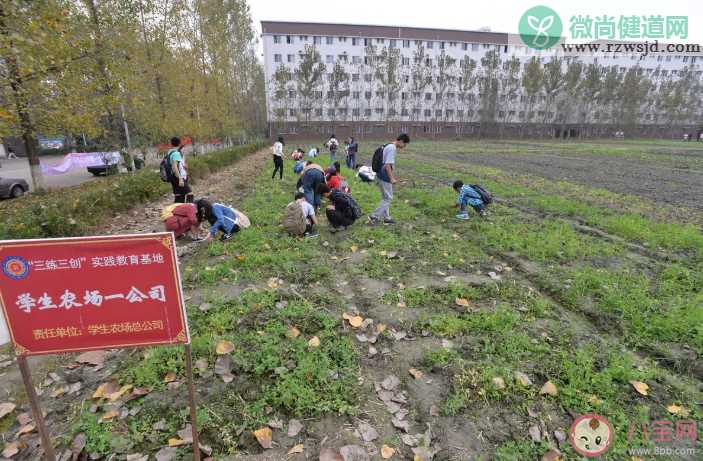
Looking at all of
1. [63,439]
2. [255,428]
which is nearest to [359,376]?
[255,428]

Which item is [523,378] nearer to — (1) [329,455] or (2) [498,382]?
(2) [498,382]

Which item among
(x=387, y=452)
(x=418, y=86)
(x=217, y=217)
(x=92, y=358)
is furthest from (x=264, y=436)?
(x=418, y=86)

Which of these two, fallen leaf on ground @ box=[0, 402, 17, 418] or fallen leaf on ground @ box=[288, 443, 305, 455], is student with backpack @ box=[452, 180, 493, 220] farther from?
fallen leaf on ground @ box=[0, 402, 17, 418]

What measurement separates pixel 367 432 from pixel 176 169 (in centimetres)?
685

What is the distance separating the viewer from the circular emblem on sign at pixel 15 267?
6.11 ft

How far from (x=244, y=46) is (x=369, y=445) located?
36.1 metres

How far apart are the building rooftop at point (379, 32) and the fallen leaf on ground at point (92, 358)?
6454 centimetres

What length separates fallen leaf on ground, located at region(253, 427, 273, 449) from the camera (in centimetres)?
240

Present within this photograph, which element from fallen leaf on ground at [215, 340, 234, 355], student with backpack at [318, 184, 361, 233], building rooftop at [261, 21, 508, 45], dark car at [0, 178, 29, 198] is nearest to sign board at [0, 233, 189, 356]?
fallen leaf on ground at [215, 340, 234, 355]

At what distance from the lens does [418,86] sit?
62.4 m

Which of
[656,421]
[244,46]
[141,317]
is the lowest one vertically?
[656,421]

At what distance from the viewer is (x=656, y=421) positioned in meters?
2.66

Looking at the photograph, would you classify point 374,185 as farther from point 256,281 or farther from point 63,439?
point 63,439

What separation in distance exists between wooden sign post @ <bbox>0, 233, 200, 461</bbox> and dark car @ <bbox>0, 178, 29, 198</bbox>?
47.6ft
